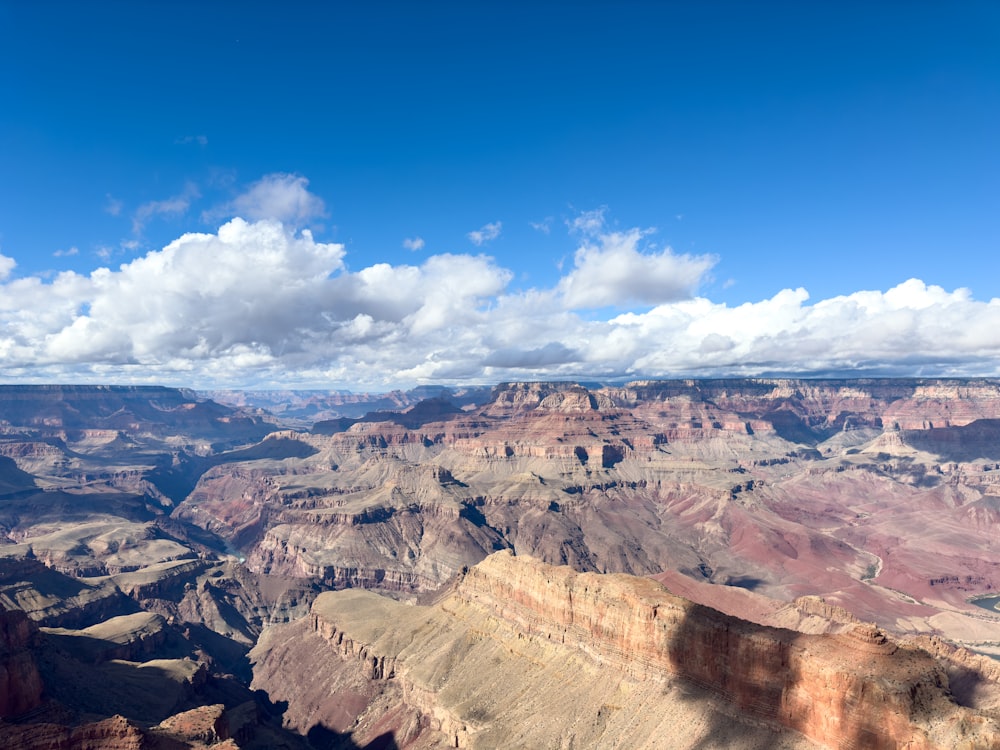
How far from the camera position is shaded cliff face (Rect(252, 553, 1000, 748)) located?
6500 centimetres

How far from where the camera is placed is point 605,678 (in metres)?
88.9

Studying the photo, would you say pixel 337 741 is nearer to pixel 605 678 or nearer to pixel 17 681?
pixel 17 681

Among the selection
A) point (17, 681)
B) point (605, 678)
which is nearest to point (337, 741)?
point (17, 681)

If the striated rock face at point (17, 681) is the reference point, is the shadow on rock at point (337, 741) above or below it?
below

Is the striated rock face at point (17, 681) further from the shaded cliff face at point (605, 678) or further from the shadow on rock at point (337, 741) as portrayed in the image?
the shaded cliff face at point (605, 678)

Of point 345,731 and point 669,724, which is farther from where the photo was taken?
point 345,731

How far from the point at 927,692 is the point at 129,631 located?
153945 millimetres

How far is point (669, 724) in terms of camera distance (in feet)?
252

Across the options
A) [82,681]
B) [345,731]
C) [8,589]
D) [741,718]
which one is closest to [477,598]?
[345,731]

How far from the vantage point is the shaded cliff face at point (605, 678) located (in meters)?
65.0

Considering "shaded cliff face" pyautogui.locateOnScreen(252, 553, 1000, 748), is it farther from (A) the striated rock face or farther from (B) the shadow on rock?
(A) the striated rock face

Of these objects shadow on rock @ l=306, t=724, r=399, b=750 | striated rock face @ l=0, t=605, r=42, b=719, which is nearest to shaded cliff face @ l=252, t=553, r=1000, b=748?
shadow on rock @ l=306, t=724, r=399, b=750

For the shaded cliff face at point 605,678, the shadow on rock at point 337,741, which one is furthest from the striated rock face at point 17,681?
the shaded cliff face at point 605,678

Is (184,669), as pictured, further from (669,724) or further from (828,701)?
(828,701)
